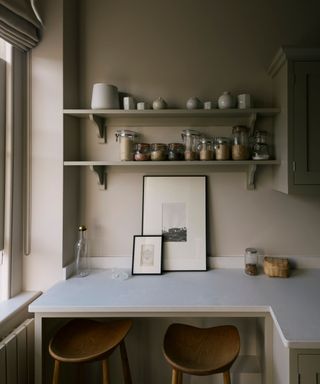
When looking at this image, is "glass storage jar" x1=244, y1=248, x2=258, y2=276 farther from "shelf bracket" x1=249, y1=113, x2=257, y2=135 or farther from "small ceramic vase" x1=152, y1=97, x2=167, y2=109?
"small ceramic vase" x1=152, y1=97, x2=167, y2=109

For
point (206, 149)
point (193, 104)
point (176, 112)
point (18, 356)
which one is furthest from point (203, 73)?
point (18, 356)

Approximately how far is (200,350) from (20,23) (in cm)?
196

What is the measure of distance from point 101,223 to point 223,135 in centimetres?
102

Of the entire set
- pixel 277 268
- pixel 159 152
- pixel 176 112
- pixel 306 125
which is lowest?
pixel 277 268

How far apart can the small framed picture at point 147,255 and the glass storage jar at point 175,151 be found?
1.73 ft

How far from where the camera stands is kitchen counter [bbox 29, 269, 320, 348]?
1.31 metres

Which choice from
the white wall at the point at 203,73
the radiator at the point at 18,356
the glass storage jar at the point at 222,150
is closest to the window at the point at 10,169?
the radiator at the point at 18,356

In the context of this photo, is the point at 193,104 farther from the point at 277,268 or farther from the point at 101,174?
the point at 277,268

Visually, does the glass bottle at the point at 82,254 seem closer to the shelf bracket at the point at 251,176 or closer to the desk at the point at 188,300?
the desk at the point at 188,300

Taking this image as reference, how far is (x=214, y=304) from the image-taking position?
138cm

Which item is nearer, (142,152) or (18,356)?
(18,356)

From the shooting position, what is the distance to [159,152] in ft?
5.77

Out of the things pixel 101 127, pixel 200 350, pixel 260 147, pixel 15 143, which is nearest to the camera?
pixel 200 350

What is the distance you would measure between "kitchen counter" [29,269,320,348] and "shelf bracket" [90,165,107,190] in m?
0.61
